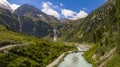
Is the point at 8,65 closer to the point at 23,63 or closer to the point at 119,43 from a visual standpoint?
the point at 23,63

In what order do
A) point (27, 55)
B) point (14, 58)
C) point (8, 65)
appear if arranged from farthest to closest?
point (27, 55)
point (14, 58)
point (8, 65)

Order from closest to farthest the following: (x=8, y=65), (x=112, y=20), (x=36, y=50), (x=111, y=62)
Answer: (x=111, y=62) → (x=8, y=65) → (x=112, y=20) → (x=36, y=50)

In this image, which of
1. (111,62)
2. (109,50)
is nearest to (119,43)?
(111,62)

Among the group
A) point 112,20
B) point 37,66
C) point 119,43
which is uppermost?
point 112,20

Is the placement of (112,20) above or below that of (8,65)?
above

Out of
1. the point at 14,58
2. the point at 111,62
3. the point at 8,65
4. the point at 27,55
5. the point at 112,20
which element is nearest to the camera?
the point at 111,62

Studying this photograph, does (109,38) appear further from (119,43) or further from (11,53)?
(11,53)

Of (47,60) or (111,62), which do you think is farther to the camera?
(47,60)

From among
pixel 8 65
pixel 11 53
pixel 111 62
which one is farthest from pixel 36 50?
pixel 111 62

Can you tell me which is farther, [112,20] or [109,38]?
[112,20]
